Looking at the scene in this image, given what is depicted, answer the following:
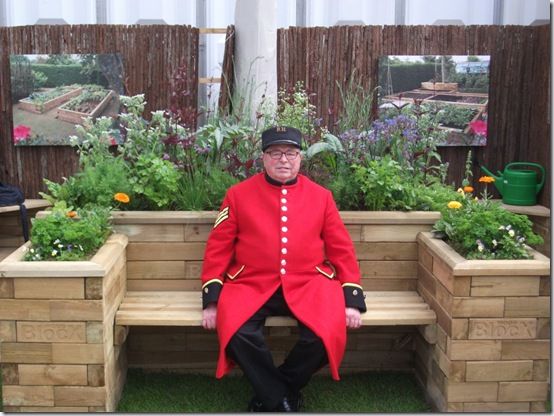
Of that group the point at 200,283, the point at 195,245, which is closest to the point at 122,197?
the point at 195,245

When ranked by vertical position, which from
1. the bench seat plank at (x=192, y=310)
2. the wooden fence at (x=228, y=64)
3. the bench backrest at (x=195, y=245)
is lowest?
the bench seat plank at (x=192, y=310)

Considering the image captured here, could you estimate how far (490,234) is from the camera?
3.22 m

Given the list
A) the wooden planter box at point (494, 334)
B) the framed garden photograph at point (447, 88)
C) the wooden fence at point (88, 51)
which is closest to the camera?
the wooden planter box at point (494, 334)

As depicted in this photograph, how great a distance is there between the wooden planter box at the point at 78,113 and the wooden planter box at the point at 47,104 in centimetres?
7

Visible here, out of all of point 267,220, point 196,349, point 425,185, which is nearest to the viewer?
point 267,220

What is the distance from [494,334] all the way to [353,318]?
2.01ft

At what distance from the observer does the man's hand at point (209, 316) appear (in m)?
3.14

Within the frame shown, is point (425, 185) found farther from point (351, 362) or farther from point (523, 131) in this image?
point (523, 131)

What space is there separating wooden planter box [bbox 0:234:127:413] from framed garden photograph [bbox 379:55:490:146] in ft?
13.8

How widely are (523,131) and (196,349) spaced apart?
439 cm

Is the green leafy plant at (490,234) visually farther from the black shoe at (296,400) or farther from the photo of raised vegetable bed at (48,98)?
the photo of raised vegetable bed at (48,98)

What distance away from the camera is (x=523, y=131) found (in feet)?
22.3

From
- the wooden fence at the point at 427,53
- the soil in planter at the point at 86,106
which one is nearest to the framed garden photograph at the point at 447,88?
the wooden fence at the point at 427,53

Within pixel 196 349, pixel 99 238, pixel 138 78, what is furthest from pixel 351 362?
pixel 138 78
